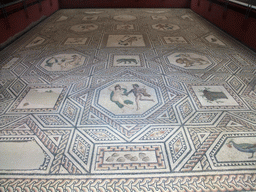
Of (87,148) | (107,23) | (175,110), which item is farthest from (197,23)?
(87,148)

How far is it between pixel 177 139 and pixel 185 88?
2.51 ft

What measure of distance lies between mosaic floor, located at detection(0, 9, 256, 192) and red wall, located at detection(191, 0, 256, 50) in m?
0.26

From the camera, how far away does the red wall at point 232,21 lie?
2.92 m

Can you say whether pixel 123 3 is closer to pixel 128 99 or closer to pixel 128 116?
pixel 128 99

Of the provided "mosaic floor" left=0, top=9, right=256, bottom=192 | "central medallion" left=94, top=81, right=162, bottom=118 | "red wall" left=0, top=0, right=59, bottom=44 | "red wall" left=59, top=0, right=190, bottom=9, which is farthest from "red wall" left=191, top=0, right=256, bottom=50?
"red wall" left=0, top=0, right=59, bottom=44

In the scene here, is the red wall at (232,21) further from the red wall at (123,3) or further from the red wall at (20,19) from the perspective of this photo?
the red wall at (20,19)

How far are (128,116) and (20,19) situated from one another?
3.28 meters

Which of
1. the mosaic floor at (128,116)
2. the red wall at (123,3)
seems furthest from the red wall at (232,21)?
the red wall at (123,3)

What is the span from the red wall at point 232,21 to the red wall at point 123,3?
1.03 meters

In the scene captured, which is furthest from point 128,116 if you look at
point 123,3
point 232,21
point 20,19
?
point 123,3

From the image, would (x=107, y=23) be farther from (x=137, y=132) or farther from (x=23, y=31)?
(x=137, y=132)

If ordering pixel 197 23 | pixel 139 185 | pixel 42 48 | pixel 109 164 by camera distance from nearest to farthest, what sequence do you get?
1. pixel 139 185
2. pixel 109 164
3. pixel 42 48
4. pixel 197 23

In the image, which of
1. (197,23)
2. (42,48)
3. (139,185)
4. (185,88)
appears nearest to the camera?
(139,185)

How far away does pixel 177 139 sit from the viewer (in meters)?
1.39
